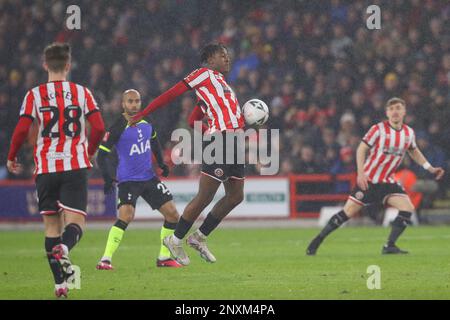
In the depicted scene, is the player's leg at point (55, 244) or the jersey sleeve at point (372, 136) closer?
the player's leg at point (55, 244)

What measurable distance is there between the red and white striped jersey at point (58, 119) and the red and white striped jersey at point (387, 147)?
6008mm

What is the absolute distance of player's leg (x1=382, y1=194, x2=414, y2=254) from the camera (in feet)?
43.3

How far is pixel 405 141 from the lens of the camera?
1355 cm

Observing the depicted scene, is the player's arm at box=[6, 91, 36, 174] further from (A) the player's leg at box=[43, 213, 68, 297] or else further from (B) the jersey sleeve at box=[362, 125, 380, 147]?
(B) the jersey sleeve at box=[362, 125, 380, 147]

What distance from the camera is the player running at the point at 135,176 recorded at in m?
11.6

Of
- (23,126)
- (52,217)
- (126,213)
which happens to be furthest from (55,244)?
(126,213)

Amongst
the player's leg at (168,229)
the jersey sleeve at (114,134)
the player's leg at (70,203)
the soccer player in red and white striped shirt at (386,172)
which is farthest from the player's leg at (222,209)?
the soccer player in red and white striped shirt at (386,172)

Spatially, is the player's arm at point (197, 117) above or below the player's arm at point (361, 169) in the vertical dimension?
above

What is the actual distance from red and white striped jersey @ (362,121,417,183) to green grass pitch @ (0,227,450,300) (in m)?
1.11

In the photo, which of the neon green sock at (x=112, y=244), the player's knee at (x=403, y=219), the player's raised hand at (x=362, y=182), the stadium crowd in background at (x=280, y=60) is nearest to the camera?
the neon green sock at (x=112, y=244)

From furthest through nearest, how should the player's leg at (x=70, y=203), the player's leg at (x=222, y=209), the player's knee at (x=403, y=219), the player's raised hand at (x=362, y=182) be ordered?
1. the player's knee at (x=403, y=219)
2. the player's raised hand at (x=362, y=182)
3. the player's leg at (x=222, y=209)
4. the player's leg at (x=70, y=203)

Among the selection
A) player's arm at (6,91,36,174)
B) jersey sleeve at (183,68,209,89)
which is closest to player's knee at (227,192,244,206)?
jersey sleeve at (183,68,209,89)

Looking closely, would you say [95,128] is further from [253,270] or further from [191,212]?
[253,270]

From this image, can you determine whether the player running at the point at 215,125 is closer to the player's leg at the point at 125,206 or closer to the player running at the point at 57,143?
the player's leg at the point at 125,206
